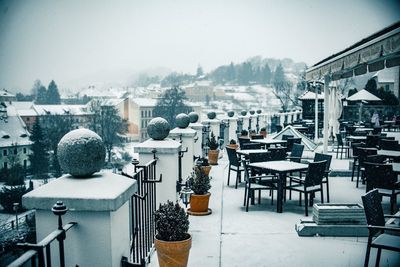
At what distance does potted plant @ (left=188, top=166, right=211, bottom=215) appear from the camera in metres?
5.36

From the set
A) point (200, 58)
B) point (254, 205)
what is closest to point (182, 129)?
point (254, 205)

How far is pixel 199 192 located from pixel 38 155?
50.6 m

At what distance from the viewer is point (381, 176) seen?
5.11m

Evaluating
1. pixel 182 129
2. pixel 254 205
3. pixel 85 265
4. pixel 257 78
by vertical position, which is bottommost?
pixel 254 205

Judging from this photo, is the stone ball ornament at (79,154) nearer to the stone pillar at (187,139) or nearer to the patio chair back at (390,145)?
the stone pillar at (187,139)

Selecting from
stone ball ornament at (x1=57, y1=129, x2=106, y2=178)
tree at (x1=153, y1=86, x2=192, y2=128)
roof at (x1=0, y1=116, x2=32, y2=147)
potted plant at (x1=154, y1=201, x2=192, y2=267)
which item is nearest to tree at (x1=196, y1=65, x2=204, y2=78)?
tree at (x1=153, y1=86, x2=192, y2=128)

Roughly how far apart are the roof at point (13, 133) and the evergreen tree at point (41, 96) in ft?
66.8

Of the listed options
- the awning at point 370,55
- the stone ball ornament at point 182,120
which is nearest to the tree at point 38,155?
the stone ball ornament at point 182,120

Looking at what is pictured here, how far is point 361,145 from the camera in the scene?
7.98 m

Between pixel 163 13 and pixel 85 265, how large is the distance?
633ft

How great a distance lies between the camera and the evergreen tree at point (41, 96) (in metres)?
78.8

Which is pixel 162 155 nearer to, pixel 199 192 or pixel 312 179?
pixel 199 192

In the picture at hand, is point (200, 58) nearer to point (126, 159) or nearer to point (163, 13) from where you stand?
point (163, 13)

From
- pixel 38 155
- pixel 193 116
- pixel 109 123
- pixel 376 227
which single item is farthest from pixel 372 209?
pixel 109 123
